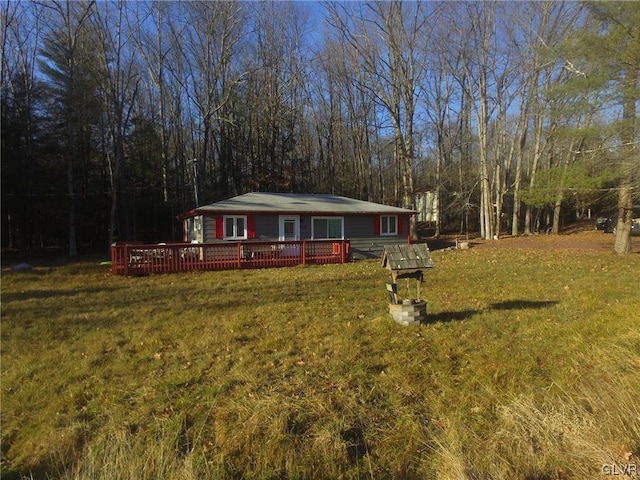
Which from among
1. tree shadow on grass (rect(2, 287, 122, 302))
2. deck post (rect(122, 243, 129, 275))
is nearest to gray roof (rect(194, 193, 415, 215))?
deck post (rect(122, 243, 129, 275))

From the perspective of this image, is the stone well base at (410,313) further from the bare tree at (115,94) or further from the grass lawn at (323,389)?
the bare tree at (115,94)

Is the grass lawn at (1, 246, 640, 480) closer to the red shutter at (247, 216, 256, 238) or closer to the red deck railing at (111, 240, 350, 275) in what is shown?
the red deck railing at (111, 240, 350, 275)

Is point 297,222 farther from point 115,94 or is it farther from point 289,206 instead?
point 115,94

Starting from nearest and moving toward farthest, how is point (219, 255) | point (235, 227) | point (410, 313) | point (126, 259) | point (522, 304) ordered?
point (410, 313)
point (522, 304)
point (126, 259)
point (219, 255)
point (235, 227)

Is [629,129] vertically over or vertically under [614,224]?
over

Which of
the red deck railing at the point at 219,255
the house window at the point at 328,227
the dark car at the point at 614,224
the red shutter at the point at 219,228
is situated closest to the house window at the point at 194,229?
the red shutter at the point at 219,228

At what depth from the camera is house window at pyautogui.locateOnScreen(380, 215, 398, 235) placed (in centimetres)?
1839

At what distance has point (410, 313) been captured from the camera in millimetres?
5855

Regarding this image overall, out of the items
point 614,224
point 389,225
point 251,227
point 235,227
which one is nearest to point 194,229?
point 235,227

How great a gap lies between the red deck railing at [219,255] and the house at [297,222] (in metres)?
1.96

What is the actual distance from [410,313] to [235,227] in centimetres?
1122

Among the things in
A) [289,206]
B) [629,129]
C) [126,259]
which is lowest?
[126,259]

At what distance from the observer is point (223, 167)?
1133 inches

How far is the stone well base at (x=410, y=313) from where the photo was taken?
5855 millimetres
